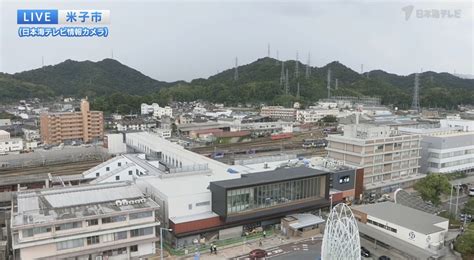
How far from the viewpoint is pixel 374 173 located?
1190 inches

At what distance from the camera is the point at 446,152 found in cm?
3431

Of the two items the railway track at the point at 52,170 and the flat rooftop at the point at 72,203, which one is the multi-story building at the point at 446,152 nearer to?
the flat rooftop at the point at 72,203

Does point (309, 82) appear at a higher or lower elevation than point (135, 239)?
higher

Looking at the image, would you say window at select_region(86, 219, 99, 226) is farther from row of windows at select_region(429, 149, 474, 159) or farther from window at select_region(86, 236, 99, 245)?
row of windows at select_region(429, 149, 474, 159)

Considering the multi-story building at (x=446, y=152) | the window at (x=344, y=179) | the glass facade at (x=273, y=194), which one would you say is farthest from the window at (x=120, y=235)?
the multi-story building at (x=446, y=152)

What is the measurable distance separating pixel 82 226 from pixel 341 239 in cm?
1152

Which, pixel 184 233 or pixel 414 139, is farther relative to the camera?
pixel 414 139

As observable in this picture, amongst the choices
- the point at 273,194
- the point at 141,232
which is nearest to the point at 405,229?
the point at 273,194

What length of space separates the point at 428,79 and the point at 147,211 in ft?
540

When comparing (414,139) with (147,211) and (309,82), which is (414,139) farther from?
(309,82)

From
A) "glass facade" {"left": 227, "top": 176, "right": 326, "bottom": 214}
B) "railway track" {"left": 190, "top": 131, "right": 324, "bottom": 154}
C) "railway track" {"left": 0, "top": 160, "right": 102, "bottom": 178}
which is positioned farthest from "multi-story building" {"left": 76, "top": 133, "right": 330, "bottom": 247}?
"railway track" {"left": 190, "top": 131, "right": 324, "bottom": 154}

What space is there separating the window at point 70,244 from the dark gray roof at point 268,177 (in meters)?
7.37

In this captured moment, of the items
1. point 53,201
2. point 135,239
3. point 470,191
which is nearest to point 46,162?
point 53,201

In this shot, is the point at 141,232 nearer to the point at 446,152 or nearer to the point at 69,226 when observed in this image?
the point at 69,226
